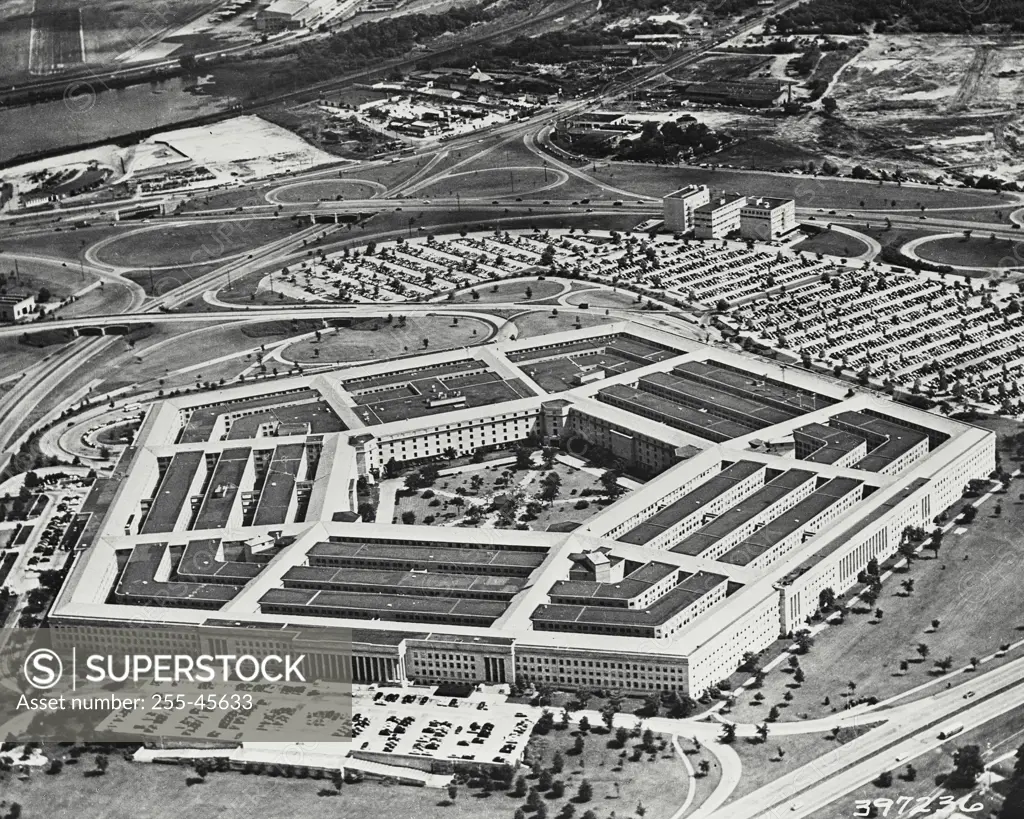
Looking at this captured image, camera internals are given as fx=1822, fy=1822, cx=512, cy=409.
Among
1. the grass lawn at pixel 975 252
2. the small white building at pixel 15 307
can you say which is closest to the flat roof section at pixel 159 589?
the small white building at pixel 15 307

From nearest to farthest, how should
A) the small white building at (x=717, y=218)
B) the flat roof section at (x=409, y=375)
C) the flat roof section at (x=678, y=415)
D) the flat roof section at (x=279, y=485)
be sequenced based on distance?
1. the flat roof section at (x=279, y=485)
2. the flat roof section at (x=678, y=415)
3. the flat roof section at (x=409, y=375)
4. the small white building at (x=717, y=218)

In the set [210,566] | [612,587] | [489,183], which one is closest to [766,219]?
[489,183]

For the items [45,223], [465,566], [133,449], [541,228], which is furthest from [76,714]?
[45,223]

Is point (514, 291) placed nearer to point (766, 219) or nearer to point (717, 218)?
point (717, 218)

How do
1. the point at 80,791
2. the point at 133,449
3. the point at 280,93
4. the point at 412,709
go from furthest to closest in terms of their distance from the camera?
1. the point at 280,93
2. the point at 133,449
3. the point at 412,709
4. the point at 80,791

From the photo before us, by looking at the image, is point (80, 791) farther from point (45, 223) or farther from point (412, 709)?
point (45, 223)

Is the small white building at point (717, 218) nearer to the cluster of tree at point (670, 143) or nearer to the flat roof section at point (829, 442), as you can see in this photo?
the cluster of tree at point (670, 143)
